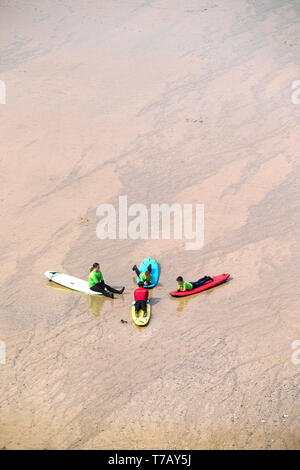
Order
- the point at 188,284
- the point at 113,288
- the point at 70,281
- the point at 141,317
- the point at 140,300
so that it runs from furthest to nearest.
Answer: the point at 70,281 → the point at 113,288 → the point at 188,284 → the point at 140,300 → the point at 141,317

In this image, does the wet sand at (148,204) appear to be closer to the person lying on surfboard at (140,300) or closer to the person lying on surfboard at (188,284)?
the person lying on surfboard at (188,284)

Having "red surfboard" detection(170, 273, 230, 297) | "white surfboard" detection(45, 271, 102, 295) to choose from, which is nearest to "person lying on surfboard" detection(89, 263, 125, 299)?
"white surfboard" detection(45, 271, 102, 295)

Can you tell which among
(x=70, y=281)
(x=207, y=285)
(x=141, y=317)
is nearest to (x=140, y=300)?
(x=141, y=317)

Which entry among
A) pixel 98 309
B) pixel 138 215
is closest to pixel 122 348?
pixel 98 309

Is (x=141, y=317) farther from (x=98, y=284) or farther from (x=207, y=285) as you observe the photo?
(x=207, y=285)

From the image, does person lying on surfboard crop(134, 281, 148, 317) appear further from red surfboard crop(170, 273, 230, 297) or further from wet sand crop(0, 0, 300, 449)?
red surfboard crop(170, 273, 230, 297)
